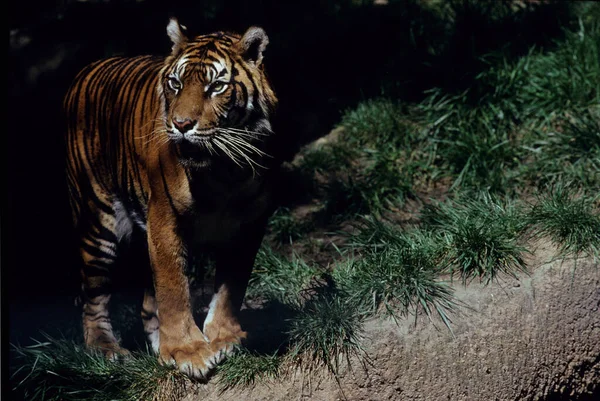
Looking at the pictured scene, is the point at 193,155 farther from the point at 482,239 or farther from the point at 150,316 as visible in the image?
the point at 482,239

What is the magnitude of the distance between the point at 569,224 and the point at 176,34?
2249 mm

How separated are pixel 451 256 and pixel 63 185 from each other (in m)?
2.42

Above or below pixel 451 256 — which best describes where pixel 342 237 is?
below

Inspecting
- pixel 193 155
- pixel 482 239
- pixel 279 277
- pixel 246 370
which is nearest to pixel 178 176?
pixel 193 155

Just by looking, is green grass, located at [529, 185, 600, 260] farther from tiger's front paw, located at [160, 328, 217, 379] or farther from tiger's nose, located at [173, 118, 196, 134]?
tiger's nose, located at [173, 118, 196, 134]

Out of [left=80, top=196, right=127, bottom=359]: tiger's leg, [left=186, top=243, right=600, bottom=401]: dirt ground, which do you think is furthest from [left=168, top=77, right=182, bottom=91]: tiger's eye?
[left=186, top=243, right=600, bottom=401]: dirt ground

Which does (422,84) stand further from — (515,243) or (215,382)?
(215,382)

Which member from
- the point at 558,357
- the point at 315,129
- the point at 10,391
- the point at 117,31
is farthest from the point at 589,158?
the point at 10,391

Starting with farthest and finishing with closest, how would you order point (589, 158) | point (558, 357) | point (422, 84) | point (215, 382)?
1. point (422, 84)
2. point (589, 158)
3. point (558, 357)
4. point (215, 382)

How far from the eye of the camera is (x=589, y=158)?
5.09 meters

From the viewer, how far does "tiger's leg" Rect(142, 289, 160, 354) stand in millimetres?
4422

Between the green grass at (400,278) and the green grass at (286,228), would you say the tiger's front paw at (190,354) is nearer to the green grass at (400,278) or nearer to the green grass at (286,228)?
the green grass at (400,278)

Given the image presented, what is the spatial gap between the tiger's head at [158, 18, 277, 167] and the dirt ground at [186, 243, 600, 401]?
3.53 feet

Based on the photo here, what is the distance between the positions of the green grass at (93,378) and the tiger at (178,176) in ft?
0.37
